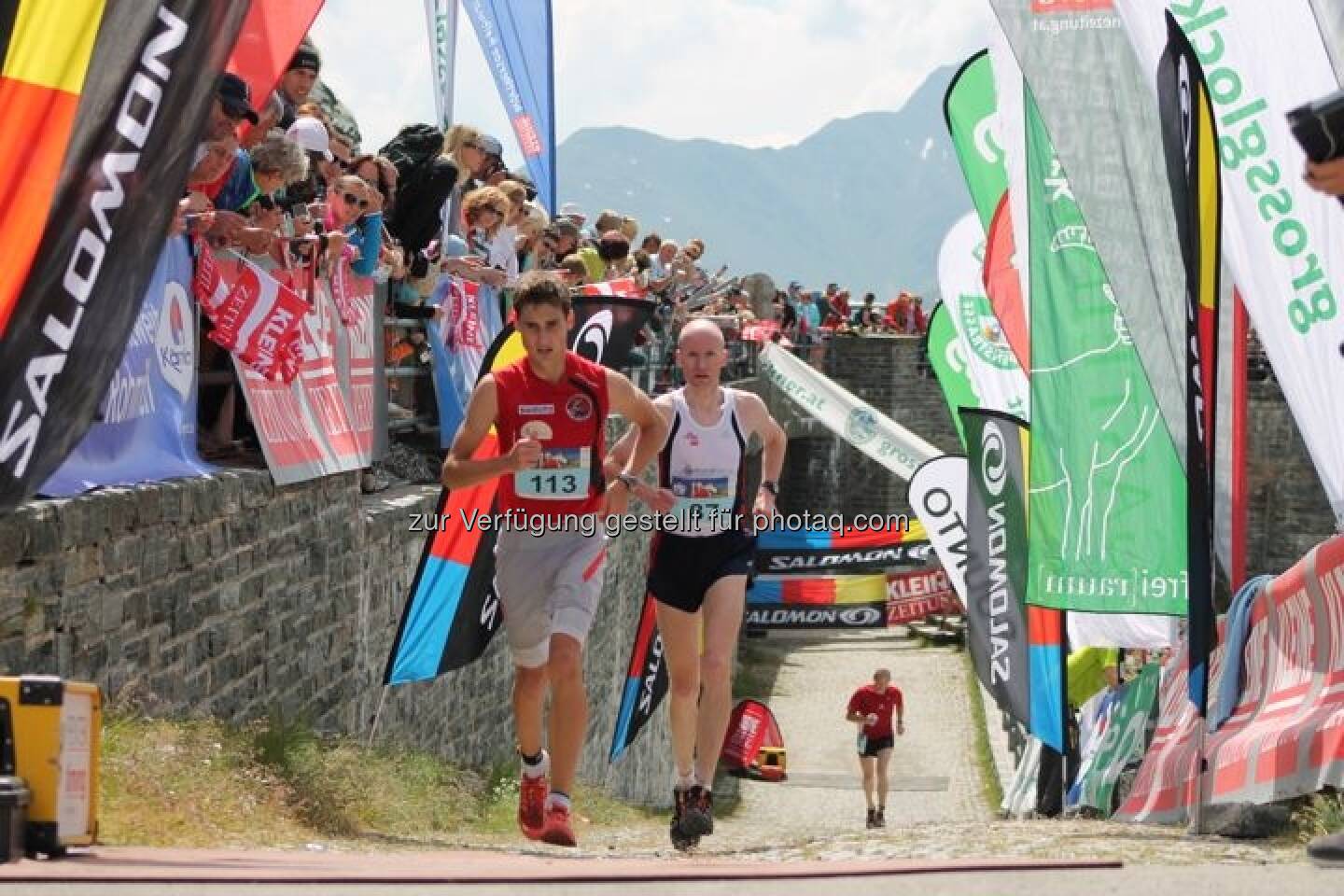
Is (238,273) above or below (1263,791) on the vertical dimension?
above

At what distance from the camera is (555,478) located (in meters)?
7.87

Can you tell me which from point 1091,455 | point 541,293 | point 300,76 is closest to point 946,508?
point 1091,455

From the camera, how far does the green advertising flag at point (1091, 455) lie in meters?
13.4

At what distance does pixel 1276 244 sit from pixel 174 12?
6397 millimetres

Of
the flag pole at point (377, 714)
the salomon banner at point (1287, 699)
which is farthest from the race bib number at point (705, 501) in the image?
the flag pole at point (377, 714)

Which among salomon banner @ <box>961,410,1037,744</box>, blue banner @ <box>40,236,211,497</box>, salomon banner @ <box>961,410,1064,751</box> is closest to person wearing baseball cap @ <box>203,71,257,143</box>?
blue banner @ <box>40,236,211,497</box>

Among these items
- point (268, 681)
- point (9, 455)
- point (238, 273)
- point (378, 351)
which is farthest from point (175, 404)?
point (378, 351)

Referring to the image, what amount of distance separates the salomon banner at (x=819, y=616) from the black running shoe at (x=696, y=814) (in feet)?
75.9

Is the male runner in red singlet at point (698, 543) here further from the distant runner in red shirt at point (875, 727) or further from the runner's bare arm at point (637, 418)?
the distant runner in red shirt at point (875, 727)

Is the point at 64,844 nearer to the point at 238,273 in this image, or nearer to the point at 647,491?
the point at 647,491

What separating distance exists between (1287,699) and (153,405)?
17.8 ft

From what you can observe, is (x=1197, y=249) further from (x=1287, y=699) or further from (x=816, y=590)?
(x=816, y=590)

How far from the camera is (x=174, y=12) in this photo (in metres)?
6.72

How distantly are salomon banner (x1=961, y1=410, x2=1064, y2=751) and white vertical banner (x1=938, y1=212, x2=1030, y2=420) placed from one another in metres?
2.68
